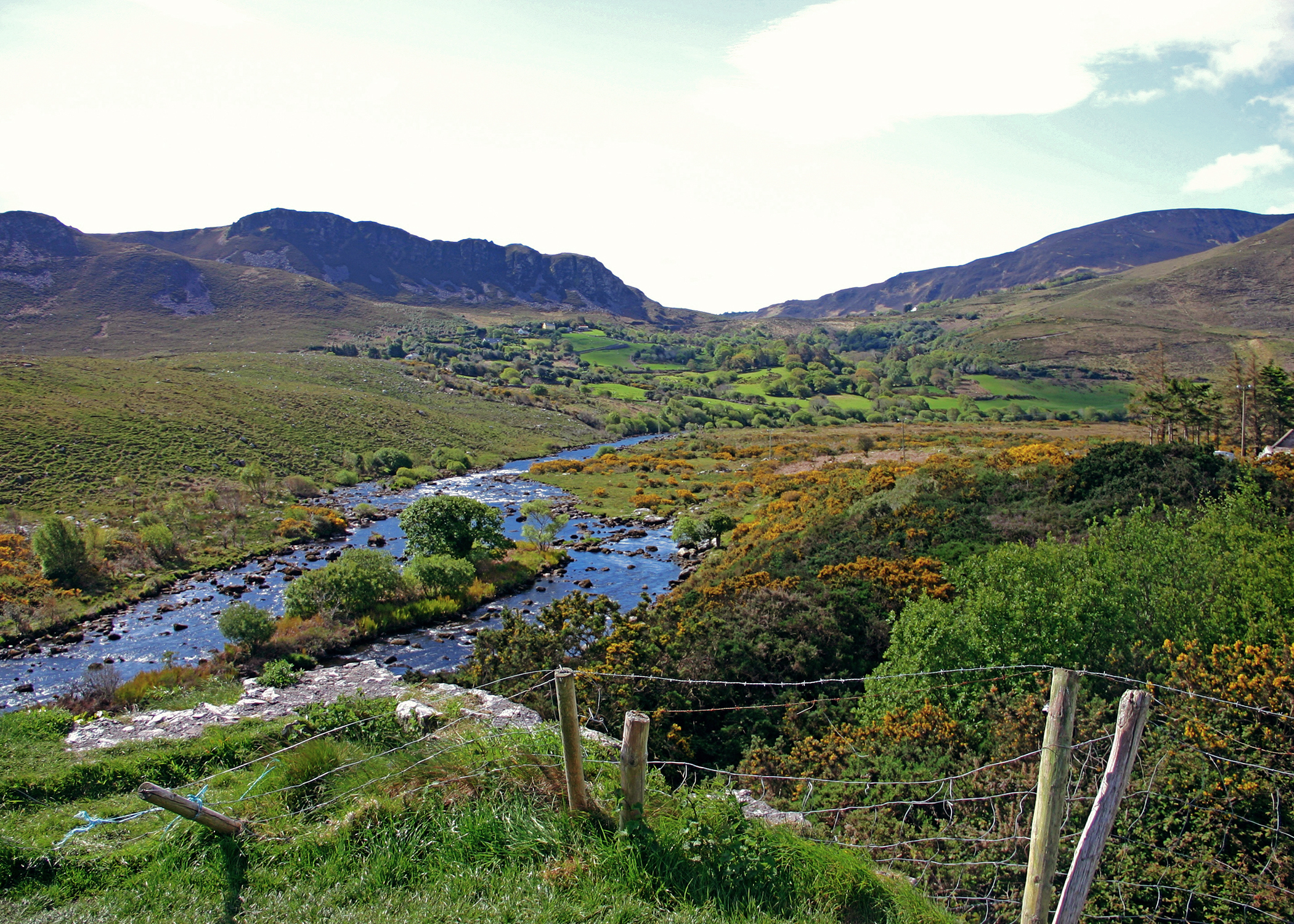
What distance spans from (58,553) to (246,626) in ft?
50.8

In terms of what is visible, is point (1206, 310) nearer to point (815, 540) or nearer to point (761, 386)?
point (761, 386)

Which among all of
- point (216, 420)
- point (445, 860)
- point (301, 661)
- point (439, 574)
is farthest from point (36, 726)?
point (216, 420)

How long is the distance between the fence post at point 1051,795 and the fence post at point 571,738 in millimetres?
3473

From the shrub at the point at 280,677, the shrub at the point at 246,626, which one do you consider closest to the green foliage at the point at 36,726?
the shrub at the point at 280,677

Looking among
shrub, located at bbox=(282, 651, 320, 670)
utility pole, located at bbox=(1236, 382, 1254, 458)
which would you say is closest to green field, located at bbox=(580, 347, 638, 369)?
utility pole, located at bbox=(1236, 382, 1254, 458)

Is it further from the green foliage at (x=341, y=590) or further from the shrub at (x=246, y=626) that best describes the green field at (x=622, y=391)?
the shrub at (x=246, y=626)

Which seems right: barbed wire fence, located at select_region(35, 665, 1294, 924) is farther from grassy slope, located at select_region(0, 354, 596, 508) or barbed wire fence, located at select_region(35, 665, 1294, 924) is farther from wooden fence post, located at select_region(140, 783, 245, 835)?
grassy slope, located at select_region(0, 354, 596, 508)

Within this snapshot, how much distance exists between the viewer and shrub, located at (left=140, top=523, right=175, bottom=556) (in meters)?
35.1

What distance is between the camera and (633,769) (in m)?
5.49

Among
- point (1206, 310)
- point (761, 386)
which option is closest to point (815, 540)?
point (761, 386)

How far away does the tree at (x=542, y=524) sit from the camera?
3997 centimetres

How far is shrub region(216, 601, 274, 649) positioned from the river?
5.26ft

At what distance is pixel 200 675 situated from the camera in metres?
21.2

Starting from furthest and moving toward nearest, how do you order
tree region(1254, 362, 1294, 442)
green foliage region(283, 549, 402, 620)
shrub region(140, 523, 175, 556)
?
tree region(1254, 362, 1294, 442)
shrub region(140, 523, 175, 556)
green foliage region(283, 549, 402, 620)
